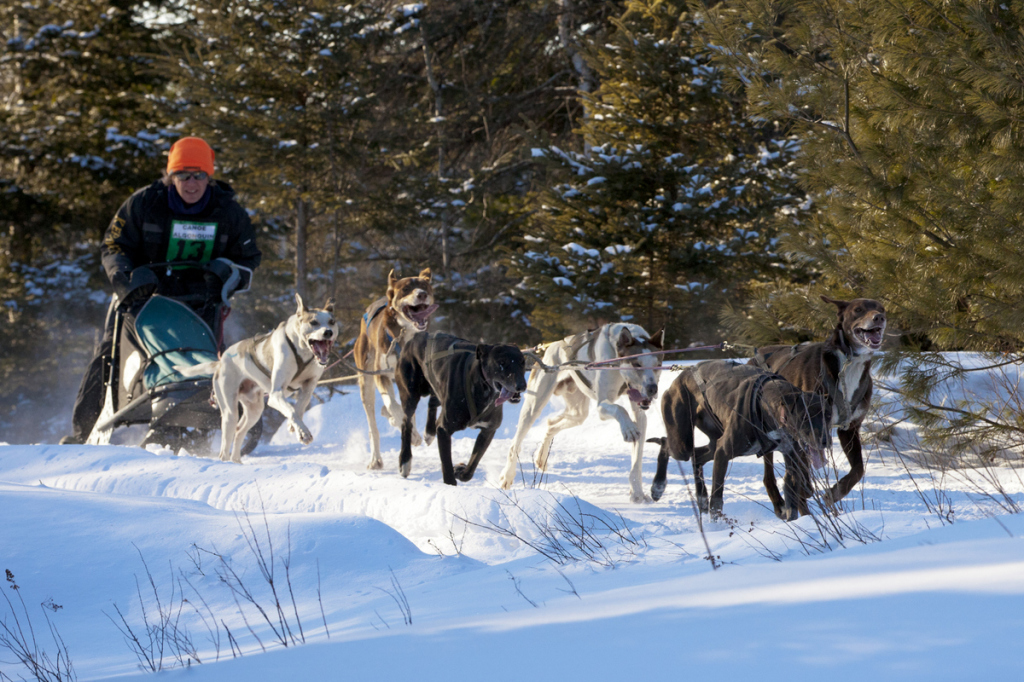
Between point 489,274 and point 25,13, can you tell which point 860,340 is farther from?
point 25,13

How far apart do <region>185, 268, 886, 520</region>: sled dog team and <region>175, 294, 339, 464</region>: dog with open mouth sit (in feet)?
0.04

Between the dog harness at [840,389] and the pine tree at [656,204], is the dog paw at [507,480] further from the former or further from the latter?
the pine tree at [656,204]

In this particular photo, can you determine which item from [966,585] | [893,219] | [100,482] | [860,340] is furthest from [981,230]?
[100,482]

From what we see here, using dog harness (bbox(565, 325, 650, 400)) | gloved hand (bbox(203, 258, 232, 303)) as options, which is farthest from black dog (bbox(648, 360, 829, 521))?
gloved hand (bbox(203, 258, 232, 303))

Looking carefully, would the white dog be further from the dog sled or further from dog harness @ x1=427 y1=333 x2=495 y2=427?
the dog sled

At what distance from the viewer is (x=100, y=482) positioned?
5.88m

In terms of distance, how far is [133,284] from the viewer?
7.42 meters

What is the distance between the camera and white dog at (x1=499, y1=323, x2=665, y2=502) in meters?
5.73

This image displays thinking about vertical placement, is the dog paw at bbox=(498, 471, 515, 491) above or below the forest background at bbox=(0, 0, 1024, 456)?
below

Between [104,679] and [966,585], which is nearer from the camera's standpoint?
[966,585]

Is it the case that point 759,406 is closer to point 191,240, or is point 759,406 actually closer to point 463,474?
point 463,474

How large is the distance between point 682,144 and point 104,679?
10872 mm

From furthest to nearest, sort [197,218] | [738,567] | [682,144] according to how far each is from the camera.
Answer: [682,144]
[197,218]
[738,567]

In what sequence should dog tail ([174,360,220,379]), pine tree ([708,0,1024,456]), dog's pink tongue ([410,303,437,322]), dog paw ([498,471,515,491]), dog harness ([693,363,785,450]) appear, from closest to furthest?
dog harness ([693,363,785,450])
pine tree ([708,0,1024,456])
dog paw ([498,471,515,491])
dog's pink tongue ([410,303,437,322])
dog tail ([174,360,220,379])
